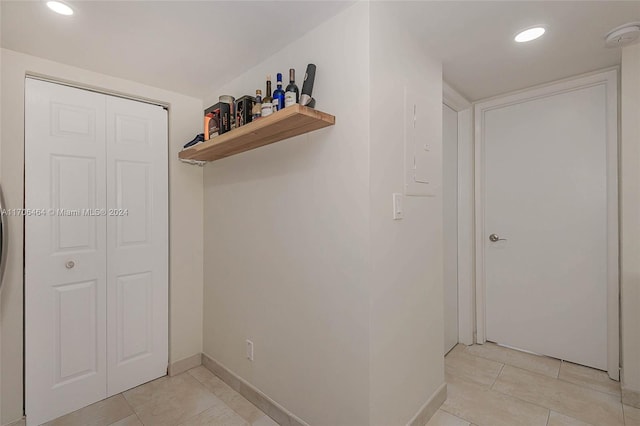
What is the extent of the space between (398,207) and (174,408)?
6.45 ft

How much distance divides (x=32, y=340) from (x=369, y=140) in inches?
93.4

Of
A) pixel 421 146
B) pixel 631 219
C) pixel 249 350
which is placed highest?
pixel 421 146

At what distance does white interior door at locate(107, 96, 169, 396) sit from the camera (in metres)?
2.18

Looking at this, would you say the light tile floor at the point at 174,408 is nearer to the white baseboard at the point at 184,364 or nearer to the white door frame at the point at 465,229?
the white baseboard at the point at 184,364

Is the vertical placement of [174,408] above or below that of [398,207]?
below

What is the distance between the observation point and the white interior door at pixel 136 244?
7.15 ft

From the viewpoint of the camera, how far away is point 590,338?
7.75ft

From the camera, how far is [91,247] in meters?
2.09

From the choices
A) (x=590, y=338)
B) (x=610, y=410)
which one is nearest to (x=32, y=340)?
(x=610, y=410)

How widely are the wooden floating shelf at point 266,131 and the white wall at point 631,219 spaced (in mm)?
1929

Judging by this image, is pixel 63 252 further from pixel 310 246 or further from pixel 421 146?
pixel 421 146

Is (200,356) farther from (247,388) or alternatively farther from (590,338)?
(590,338)

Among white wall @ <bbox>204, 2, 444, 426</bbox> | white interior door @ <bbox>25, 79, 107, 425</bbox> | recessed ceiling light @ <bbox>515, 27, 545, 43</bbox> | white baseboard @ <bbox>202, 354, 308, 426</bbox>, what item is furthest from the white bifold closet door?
recessed ceiling light @ <bbox>515, 27, 545, 43</bbox>

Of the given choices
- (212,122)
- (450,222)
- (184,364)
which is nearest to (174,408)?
(184,364)
